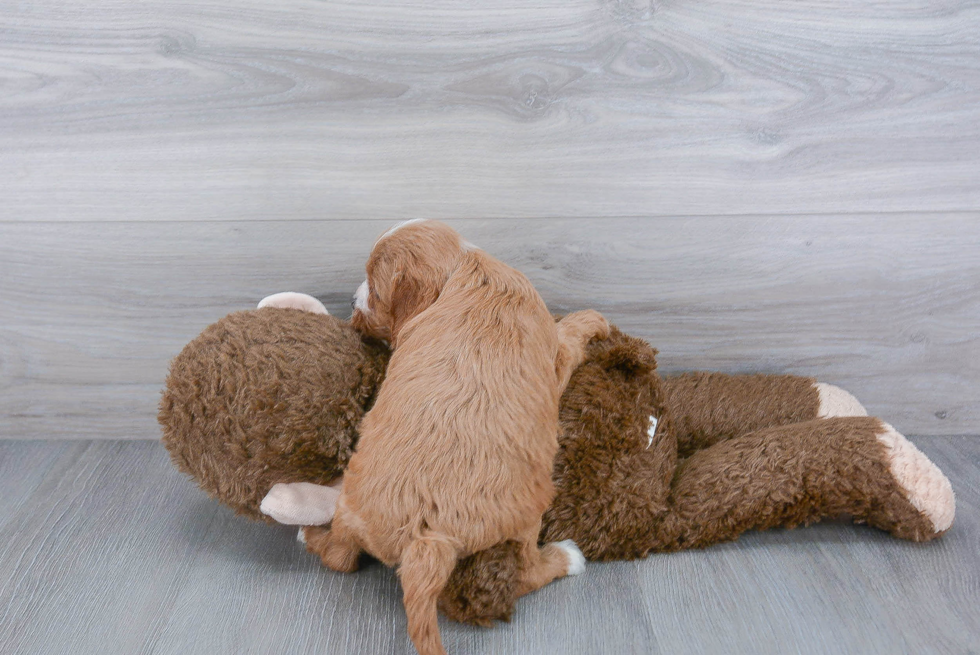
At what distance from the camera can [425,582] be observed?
82 cm

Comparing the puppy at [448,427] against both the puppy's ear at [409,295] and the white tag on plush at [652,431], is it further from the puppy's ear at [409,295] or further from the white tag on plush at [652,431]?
the white tag on plush at [652,431]

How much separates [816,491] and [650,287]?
0.43m

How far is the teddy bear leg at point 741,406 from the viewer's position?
1.24 m

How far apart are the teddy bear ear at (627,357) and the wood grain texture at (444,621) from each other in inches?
10.7

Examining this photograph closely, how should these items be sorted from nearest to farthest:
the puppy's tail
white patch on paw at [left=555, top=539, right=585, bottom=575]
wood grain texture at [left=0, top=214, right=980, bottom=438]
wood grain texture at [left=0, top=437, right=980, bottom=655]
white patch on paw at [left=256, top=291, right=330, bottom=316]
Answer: the puppy's tail
wood grain texture at [left=0, top=437, right=980, bottom=655]
white patch on paw at [left=555, top=539, right=585, bottom=575]
white patch on paw at [left=256, top=291, right=330, bottom=316]
wood grain texture at [left=0, top=214, right=980, bottom=438]

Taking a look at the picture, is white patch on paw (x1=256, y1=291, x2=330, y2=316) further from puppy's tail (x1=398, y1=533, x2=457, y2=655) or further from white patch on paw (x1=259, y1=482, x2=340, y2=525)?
puppy's tail (x1=398, y1=533, x2=457, y2=655)

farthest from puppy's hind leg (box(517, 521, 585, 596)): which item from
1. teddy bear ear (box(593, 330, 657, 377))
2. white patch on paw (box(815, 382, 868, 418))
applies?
white patch on paw (box(815, 382, 868, 418))

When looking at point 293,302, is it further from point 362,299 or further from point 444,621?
point 444,621

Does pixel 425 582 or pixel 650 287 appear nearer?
pixel 425 582

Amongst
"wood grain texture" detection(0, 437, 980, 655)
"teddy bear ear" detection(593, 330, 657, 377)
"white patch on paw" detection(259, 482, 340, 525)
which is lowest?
"wood grain texture" detection(0, 437, 980, 655)

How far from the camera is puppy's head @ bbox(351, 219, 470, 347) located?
3.22 feet

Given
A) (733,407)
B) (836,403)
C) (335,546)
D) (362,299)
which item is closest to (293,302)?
(362,299)

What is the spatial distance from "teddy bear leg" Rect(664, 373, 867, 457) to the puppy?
33cm

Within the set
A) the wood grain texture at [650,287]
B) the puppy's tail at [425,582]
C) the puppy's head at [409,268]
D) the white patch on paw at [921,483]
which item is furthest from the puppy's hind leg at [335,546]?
the white patch on paw at [921,483]
